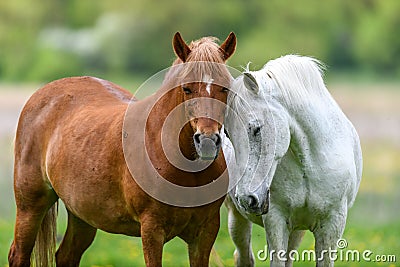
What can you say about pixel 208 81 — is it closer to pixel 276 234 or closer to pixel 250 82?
pixel 250 82

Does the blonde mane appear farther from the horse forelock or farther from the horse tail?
the horse tail

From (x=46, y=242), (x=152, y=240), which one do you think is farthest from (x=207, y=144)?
(x=46, y=242)

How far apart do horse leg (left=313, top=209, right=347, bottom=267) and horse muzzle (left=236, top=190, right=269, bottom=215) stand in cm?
59

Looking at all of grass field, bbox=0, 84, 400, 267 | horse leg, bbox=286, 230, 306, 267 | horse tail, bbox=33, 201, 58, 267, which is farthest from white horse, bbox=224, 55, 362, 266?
horse tail, bbox=33, 201, 58, 267

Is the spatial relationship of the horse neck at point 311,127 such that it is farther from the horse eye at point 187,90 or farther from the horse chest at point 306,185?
the horse eye at point 187,90

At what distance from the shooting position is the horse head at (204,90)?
373cm

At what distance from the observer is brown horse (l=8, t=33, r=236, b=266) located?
3.93m

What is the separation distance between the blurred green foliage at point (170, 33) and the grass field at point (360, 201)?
2321 mm

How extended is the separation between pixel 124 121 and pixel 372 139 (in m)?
9.84

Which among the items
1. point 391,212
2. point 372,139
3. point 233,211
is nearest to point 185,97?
point 233,211

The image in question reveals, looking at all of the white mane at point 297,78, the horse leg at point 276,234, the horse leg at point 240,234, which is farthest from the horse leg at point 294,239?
the white mane at point 297,78

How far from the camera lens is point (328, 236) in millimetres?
4367

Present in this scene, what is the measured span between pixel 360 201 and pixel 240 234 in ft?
17.2

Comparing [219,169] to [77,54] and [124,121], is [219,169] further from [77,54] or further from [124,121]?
[77,54]
